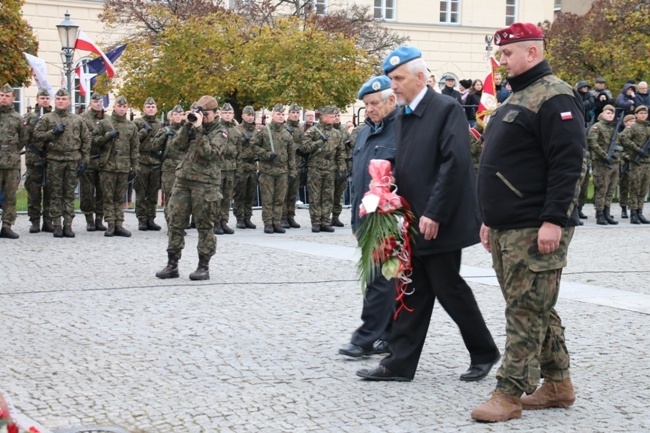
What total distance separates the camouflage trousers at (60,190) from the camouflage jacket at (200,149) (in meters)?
5.83

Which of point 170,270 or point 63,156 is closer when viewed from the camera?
point 170,270

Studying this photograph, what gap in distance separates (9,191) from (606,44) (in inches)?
1019

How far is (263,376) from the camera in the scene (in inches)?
293

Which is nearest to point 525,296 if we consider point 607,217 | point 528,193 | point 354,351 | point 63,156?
point 528,193

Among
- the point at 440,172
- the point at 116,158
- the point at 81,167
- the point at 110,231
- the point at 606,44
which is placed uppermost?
the point at 606,44

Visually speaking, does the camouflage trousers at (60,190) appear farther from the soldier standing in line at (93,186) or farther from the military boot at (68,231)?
the soldier standing in line at (93,186)

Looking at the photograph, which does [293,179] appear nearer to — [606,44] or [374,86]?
[374,86]

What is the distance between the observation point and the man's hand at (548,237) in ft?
20.0

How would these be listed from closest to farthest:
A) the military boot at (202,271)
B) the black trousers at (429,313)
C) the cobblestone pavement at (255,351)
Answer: the cobblestone pavement at (255,351) → the black trousers at (429,313) → the military boot at (202,271)

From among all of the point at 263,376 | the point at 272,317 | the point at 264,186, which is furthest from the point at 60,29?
the point at 263,376

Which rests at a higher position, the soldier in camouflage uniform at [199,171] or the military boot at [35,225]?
the soldier in camouflage uniform at [199,171]

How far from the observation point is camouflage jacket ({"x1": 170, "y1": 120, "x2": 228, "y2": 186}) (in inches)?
468

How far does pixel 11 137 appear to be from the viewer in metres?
17.1

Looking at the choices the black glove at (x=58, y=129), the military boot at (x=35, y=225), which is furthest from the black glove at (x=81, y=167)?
the military boot at (x=35, y=225)
